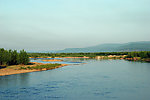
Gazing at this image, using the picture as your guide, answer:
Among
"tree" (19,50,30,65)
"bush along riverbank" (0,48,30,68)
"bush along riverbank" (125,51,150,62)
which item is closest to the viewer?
"bush along riverbank" (0,48,30,68)

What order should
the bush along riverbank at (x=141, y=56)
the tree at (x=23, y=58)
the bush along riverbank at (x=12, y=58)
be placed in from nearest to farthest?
the bush along riverbank at (x=12, y=58), the tree at (x=23, y=58), the bush along riverbank at (x=141, y=56)

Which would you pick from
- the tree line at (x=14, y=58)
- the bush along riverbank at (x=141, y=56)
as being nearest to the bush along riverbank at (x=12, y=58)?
the tree line at (x=14, y=58)

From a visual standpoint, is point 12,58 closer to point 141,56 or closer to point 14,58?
point 14,58

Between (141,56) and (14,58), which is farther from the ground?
(14,58)

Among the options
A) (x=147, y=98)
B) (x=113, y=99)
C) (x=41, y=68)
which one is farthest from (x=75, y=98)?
(x=41, y=68)

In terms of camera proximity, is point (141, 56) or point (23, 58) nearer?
point (23, 58)

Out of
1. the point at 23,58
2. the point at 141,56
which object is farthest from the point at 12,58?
the point at 141,56

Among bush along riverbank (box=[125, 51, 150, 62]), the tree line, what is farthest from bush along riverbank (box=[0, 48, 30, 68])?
bush along riverbank (box=[125, 51, 150, 62])

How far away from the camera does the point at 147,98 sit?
23844mm

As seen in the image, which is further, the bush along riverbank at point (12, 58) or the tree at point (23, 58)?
the tree at point (23, 58)

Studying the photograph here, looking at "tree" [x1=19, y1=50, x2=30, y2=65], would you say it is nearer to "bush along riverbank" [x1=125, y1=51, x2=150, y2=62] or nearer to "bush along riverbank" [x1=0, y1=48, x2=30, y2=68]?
"bush along riverbank" [x1=0, y1=48, x2=30, y2=68]

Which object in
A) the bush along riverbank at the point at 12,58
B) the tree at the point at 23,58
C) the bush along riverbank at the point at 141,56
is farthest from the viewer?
the bush along riverbank at the point at 141,56

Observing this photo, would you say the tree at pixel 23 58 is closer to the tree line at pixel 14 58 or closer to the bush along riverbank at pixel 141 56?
the tree line at pixel 14 58

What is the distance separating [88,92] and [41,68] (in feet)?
110
